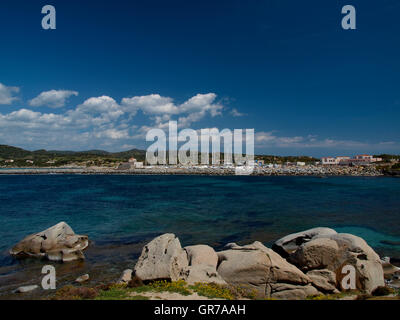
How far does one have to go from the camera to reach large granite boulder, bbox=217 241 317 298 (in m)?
10.8

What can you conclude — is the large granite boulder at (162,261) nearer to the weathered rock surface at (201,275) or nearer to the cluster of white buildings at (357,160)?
the weathered rock surface at (201,275)

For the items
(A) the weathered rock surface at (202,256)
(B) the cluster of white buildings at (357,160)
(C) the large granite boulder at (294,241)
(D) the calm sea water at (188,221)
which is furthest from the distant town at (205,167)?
(A) the weathered rock surface at (202,256)

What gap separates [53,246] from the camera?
1819 centimetres

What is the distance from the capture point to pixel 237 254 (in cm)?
1251

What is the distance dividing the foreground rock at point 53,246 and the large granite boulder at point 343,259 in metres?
14.8

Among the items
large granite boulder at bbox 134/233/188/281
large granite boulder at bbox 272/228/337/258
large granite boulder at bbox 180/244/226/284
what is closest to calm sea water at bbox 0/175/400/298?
large granite boulder at bbox 272/228/337/258

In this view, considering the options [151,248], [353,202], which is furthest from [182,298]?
[353,202]

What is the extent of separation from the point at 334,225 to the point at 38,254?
1102 inches

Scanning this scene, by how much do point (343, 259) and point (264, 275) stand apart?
4383 millimetres

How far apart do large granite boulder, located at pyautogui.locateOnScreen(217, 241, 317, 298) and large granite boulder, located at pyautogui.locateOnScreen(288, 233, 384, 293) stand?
1.57 meters

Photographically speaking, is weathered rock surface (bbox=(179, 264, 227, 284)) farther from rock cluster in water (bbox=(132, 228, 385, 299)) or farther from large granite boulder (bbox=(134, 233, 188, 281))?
large granite boulder (bbox=(134, 233, 188, 281))

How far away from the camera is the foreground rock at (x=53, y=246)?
17.1m

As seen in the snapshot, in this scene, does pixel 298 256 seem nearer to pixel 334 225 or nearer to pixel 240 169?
pixel 334 225
